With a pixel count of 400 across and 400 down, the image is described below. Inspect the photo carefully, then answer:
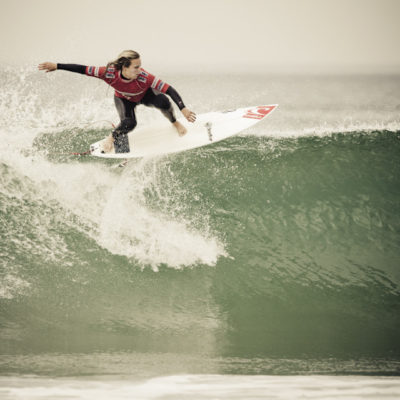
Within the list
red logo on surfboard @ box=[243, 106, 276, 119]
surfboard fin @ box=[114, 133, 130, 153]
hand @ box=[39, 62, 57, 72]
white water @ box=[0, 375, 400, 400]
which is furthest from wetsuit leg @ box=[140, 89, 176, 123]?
white water @ box=[0, 375, 400, 400]

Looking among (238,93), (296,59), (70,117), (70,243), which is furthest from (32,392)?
(296,59)

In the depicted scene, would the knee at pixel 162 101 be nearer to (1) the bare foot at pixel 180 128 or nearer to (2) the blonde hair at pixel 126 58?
(1) the bare foot at pixel 180 128

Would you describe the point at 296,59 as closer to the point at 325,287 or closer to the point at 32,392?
the point at 325,287

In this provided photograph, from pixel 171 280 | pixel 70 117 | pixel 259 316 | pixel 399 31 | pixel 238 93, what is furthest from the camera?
pixel 399 31

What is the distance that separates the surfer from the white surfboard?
111 millimetres

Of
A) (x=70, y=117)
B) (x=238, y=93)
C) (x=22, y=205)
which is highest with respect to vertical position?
(x=238, y=93)

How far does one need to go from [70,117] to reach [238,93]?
1.82m

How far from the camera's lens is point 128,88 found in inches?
92.8

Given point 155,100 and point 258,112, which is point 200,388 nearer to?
point 155,100

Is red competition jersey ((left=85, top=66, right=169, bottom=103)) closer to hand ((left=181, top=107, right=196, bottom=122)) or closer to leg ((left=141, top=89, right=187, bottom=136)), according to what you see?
leg ((left=141, top=89, right=187, bottom=136))

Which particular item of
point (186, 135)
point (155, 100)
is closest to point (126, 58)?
point (155, 100)

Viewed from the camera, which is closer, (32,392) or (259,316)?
(32,392)

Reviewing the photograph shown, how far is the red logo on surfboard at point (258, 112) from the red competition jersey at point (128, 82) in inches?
34.4

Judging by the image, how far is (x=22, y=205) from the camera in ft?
9.20
